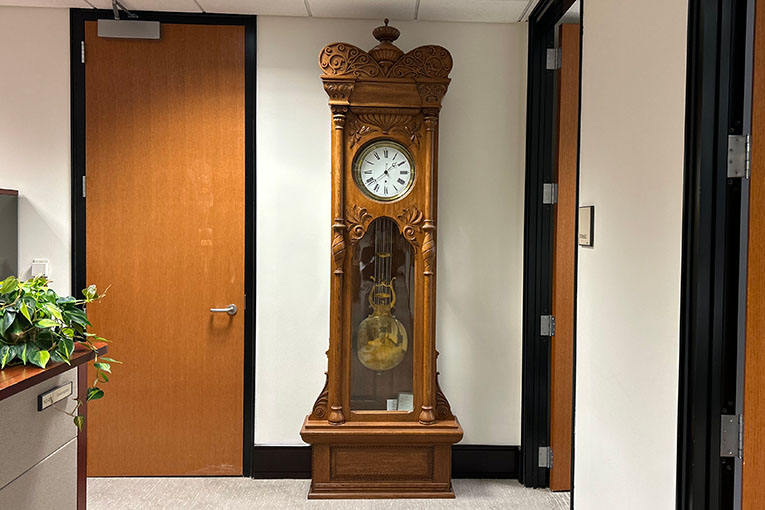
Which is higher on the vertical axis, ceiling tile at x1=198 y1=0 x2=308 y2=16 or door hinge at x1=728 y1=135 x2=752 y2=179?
ceiling tile at x1=198 y1=0 x2=308 y2=16

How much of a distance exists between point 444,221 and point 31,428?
2.06 meters

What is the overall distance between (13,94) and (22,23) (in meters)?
0.35

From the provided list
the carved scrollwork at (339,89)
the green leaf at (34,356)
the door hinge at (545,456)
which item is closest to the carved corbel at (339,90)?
the carved scrollwork at (339,89)

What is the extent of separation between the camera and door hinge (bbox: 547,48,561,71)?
3.00 m

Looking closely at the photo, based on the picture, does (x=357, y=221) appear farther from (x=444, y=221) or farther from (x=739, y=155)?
(x=739, y=155)

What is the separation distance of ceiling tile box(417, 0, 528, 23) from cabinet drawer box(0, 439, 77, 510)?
230cm

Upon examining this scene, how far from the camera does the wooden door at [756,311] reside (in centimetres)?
138

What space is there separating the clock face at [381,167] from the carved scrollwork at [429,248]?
19 cm

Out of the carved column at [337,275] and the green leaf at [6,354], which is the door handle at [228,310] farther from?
the green leaf at [6,354]

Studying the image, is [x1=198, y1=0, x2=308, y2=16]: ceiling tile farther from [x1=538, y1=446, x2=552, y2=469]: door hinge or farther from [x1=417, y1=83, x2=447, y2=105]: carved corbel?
[x1=538, y1=446, x2=552, y2=469]: door hinge

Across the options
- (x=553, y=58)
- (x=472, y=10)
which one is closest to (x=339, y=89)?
(x=472, y=10)

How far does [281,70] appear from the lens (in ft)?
10.1

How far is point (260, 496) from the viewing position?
9.57 feet

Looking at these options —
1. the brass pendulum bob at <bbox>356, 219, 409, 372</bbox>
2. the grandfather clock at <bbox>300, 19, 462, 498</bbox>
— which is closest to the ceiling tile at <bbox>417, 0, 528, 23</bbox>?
the grandfather clock at <bbox>300, 19, 462, 498</bbox>
